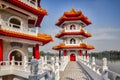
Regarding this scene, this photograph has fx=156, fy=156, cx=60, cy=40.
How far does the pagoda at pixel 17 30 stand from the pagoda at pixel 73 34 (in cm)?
1422

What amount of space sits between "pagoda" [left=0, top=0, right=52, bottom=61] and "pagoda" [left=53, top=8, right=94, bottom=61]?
46.7 feet

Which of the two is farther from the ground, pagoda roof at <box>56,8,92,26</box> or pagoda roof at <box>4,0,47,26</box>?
pagoda roof at <box>56,8,92,26</box>

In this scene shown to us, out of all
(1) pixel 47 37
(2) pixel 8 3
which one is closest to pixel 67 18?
(1) pixel 47 37

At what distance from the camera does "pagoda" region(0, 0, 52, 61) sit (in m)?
12.3

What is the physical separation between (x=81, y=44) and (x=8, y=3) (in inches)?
791

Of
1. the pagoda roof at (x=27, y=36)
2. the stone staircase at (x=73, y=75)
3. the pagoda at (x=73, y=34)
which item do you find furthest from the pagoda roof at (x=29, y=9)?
the pagoda at (x=73, y=34)

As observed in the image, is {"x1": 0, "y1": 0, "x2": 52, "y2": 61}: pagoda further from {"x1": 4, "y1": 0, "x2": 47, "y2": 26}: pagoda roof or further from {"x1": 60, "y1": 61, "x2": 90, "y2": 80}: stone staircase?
{"x1": 60, "y1": 61, "x2": 90, "y2": 80}: stone staircase

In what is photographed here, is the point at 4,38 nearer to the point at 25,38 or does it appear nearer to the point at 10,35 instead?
the point at 10,35

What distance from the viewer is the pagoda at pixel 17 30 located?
12336mm

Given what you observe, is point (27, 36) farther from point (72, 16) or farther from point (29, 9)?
point (72, 16)

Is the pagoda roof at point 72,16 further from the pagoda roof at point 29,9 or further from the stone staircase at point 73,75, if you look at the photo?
the stone staircase at point 73,75

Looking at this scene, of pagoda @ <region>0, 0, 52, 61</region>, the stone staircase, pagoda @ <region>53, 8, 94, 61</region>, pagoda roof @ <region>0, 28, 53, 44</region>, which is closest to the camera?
pagoda roof @ <region>0, 28, 53, 44</region>

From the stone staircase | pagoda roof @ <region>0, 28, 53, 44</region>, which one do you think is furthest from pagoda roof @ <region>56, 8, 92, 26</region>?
the stone staircase

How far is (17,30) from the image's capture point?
13.1 meters
